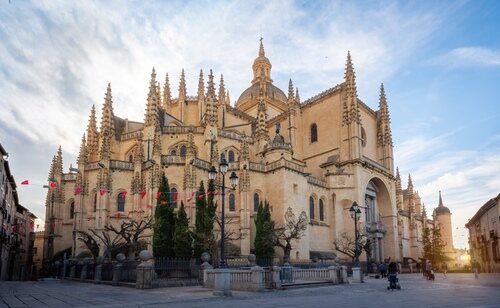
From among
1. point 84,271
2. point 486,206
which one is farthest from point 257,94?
point 84,271

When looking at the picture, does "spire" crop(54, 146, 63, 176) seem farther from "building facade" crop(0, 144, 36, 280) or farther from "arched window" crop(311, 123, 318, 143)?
"arched window" crop(311, 123, 318, 143)

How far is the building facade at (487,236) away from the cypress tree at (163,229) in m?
24.9

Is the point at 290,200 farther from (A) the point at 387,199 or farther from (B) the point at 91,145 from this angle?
(B) the point at 91,145

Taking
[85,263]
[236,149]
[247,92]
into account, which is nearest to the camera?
[85,263]

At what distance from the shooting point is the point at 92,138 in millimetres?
41062

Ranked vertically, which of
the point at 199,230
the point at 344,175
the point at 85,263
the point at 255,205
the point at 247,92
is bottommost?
the point at 85,263

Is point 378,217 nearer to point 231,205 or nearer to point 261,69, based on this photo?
point 231,205

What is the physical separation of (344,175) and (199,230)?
1899 cm

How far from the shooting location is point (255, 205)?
3681 cm

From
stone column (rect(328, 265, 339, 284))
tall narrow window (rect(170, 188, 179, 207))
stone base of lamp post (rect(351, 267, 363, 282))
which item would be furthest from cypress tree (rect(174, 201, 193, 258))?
stone base of lamp post (rect(351, 267, 363, 282))

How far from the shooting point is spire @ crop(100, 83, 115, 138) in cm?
3800

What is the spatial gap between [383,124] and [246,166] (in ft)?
70.7

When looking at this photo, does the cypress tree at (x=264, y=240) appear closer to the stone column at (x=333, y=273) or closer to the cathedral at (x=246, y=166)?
the cathedral at (x=246, y=166)

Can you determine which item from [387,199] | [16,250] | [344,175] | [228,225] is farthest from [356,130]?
[16,250]
